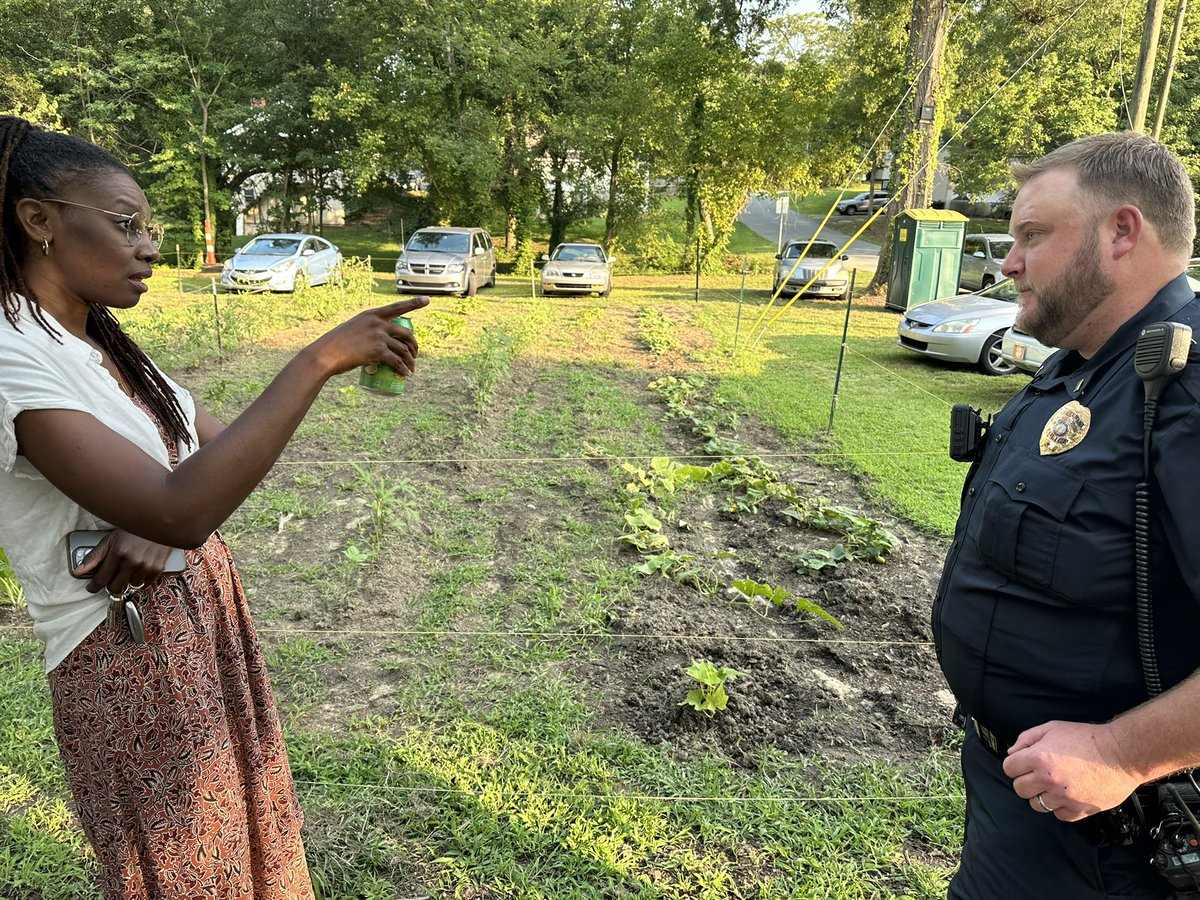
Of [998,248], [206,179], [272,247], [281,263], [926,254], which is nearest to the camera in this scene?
[926,254]

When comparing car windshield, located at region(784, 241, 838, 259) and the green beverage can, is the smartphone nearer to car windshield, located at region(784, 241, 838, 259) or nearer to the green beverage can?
the green beverage can

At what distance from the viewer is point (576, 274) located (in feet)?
57.0

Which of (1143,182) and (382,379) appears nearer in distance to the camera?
(1143,182)

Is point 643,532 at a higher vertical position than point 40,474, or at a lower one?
lower

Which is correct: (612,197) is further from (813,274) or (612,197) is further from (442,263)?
(442,263)

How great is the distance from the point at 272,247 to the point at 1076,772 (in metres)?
18.0

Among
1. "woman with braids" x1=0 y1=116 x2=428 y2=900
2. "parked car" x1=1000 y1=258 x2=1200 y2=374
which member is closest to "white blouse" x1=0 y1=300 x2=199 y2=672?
"woman with braids" x1=0 y1=116 x2=428 y2=900

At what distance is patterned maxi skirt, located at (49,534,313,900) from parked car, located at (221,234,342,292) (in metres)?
13.8

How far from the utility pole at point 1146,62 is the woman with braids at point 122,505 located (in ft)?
41.2

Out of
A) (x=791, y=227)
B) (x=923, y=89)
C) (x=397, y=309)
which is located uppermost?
(x=923, y=89)

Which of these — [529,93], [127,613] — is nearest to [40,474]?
[127,613]

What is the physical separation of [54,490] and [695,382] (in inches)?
325

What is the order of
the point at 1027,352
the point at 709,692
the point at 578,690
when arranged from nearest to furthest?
the point at 709,692, the point at 578,690, the point at 1027,352

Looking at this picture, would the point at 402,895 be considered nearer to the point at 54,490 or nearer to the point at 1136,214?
the point at 54,490
